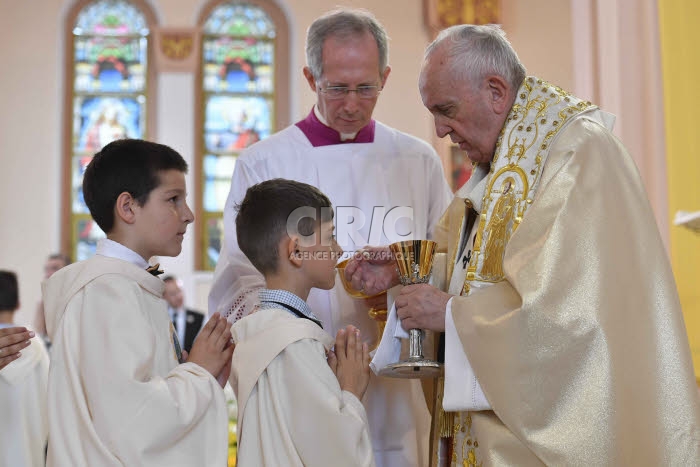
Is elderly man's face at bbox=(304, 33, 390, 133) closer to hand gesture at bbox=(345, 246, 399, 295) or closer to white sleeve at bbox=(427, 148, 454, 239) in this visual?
white sleeve at bbox=(427, 148, 454, 239)

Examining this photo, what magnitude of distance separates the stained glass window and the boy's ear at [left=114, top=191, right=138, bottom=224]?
31.0ft

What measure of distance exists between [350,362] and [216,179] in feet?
31.5

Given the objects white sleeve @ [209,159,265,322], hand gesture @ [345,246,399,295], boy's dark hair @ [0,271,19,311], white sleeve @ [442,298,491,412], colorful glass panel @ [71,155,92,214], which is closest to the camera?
white sleeve @ [442,298,491,412]

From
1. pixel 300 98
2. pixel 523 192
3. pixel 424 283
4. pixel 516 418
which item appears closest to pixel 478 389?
pixel 516 418

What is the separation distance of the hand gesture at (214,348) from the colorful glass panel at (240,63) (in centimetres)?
980

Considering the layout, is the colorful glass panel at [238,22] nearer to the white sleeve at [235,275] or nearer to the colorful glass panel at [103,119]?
the colorful glass panel at [103,119]

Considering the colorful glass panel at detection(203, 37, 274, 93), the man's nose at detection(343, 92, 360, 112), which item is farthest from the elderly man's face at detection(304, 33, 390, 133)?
the colorful glass panel at detection(203, 37, 274, 93)

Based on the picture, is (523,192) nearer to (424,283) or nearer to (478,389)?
(424,283)

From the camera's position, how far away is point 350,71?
3729mm

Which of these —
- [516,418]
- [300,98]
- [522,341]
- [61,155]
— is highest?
[300,98]

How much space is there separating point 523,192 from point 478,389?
0.66m

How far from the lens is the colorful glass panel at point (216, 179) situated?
12.2m

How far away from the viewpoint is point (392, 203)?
13.0ft

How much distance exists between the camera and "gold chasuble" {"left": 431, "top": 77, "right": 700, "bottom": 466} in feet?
8.54
